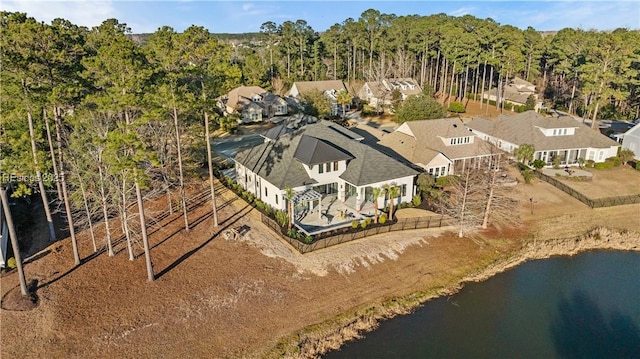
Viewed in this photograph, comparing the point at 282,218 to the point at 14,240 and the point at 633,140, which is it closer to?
the point at 14,240

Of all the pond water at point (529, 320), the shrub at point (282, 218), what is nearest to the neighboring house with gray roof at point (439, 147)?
the pond water at point (529, 320)

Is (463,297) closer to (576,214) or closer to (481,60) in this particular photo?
(576,214)

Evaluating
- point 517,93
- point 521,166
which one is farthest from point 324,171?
point 517,93

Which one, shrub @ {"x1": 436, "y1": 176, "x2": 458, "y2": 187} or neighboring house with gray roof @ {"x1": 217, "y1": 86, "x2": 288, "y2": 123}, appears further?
neighboring house with gray roof @ {"x1": 217, "y1": 86, "x2": 288, "y2": 123}

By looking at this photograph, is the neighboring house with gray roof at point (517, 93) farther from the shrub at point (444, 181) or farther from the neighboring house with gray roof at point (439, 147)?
the shrub at point (444, 181)

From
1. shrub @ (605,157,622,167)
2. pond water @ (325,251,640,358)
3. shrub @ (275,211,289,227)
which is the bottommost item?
pond water @ (325,251,640,358)

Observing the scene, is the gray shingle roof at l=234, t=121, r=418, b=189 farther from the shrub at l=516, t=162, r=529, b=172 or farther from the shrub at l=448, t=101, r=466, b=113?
the shrub at l=448, t=101, r=466, b=113

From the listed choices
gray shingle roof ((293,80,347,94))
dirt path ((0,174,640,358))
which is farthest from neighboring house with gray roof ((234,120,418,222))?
gray shingle roof ((293,80,347,94))

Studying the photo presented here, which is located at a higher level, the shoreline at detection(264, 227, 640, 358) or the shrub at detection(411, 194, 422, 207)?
the shrub at detection(411, 194, 422, 207)
